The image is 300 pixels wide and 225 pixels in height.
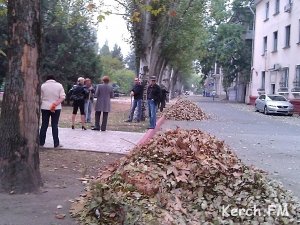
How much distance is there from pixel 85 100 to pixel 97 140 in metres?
3.06

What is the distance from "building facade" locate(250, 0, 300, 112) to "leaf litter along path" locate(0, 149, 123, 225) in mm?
24004

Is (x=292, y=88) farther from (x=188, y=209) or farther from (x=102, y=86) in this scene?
(x=188, y=209)

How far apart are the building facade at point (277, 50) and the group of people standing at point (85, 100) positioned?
17566 millimetres

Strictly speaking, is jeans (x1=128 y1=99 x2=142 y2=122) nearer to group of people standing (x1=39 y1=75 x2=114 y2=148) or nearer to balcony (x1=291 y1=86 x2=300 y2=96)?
group of people standing (x1=39 y1=75 x2=114 y2=148)

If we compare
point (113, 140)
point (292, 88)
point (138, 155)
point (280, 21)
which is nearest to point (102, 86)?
point (113, 140)

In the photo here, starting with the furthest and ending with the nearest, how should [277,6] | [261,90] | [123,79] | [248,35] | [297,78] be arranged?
1. [123,79]
2. [248,35]
3. [261,90]
4. [277,6]
5. [297,78]

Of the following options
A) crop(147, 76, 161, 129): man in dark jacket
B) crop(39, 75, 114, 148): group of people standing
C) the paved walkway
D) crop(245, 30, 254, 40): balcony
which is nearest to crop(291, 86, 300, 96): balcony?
crop(147, 76, 161, 129): man in dark jacket

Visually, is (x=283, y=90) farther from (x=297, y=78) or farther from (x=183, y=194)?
(x=183, y=194)

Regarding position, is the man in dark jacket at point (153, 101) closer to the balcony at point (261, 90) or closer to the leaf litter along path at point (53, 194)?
the leaf litter along path at point (53, 194)

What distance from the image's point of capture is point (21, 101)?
18.4 ft

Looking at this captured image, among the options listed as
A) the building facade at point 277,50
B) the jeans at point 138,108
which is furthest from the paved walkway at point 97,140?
the building facade at point 277,50

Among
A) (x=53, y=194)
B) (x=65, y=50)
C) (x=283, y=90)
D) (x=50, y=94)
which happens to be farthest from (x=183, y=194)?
(x=283, y=90)

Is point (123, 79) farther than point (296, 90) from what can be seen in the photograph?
Yes

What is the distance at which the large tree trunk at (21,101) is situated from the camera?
5527 millimetres
